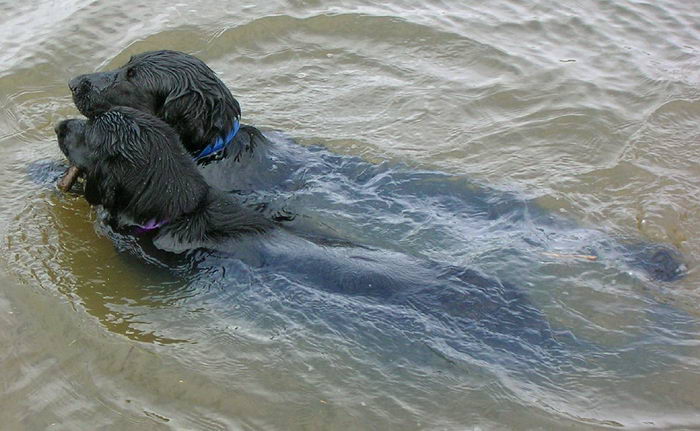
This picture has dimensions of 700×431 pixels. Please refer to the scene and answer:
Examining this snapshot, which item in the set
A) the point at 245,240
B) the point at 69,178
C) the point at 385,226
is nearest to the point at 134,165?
the point at 245,240

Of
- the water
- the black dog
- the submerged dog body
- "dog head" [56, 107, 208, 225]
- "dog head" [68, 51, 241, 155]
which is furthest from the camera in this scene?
"dog head" [68, 51, 241, 155]

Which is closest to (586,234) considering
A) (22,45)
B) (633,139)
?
(633,139)

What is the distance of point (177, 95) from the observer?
21.4 feet

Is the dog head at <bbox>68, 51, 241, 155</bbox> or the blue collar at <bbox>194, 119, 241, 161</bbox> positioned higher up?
the dog head at <bbox>68, 51, 241, 155</bbox>

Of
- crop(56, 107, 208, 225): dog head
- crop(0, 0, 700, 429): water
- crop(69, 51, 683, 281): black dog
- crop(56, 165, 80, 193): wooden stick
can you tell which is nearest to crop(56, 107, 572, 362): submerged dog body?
crop(56, 107, 208, 225): dog head

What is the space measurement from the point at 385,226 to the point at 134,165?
82.1 inches

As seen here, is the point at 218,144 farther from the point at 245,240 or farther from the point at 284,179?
→ the point at 245,240

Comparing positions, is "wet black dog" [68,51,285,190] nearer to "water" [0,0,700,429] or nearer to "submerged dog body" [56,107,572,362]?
"submerged dog body" [56,107,572,362]

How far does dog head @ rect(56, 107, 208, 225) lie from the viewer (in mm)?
5676

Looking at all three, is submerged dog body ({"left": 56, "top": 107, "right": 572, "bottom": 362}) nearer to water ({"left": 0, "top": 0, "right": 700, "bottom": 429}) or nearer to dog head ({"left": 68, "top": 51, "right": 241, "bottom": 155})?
water ({"left": 0, "top": 0, "right": 700, "bottom": 429})

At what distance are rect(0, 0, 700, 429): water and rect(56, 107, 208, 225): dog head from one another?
492mm

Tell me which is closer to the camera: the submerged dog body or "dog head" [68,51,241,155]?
the submerged dog body

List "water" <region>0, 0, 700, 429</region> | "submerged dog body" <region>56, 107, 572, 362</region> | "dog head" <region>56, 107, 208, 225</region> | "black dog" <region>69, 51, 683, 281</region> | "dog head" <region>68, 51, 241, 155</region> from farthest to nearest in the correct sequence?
"dog head" <region>68, 51, 241, 155</region>, "black dog" <region>69, 51, 683, 281</region>, "dog head" <region>56, 107, 208, 225</region>, "submerged dog body" <region>56, 107, 572, 362</region>, "water" <region>0, 0, 700, 429</region>

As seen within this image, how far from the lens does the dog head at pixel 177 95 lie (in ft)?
21.5
